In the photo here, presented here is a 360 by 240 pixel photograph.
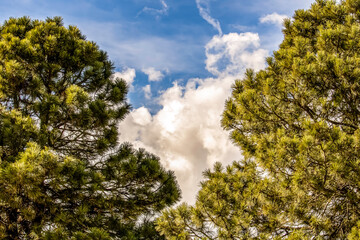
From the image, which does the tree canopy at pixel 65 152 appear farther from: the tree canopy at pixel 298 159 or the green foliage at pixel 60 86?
the tree canopy at pixel 298 159

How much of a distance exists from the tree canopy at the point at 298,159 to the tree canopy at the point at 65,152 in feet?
4.42

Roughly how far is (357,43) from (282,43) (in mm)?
1857

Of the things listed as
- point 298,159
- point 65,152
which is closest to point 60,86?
point 65,152

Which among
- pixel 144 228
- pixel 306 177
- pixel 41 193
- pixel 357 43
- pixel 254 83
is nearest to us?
pixel 306 177

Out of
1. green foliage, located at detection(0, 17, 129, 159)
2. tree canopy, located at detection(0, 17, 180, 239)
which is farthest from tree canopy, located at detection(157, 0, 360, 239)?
green foliage, located at detection(0, 17, 129, 159)

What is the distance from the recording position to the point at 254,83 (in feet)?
19.4

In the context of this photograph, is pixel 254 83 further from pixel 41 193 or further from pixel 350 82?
pixel 41 193

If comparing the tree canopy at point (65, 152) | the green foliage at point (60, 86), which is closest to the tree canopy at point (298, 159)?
the tree canopy at point (65, 152)

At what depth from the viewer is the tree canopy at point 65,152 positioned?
4.18 m

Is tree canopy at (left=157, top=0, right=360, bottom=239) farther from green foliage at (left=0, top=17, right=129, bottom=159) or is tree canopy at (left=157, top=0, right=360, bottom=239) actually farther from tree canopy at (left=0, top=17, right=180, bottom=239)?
green foliage at (left=0, top=17, right=129, bottom=159)

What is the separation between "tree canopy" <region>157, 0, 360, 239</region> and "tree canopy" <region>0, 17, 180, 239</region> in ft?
4.42

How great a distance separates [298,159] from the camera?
3539 millimetres

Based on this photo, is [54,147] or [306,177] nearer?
[306,177]

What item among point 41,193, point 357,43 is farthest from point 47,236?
point 357,43
